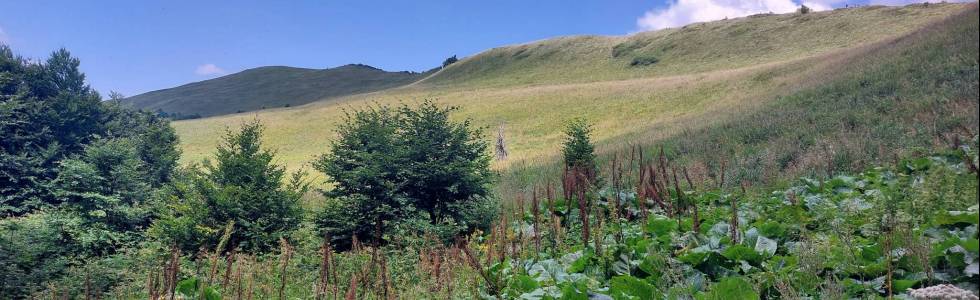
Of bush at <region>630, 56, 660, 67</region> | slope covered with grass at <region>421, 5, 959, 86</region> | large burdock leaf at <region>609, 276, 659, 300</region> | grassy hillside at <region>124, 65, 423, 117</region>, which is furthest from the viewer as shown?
grassy hillside at <region>124, 65, 423, 117</region>

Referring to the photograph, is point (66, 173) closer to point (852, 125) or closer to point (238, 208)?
point (238, 208)

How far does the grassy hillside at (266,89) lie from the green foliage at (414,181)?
73.3 meters

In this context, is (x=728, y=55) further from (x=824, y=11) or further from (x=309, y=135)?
(x=309, y=135)

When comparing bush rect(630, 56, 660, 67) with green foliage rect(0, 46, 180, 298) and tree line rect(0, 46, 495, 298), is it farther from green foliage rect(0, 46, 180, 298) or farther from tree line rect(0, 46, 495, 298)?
tree line rect(0, 46, 495, 298)

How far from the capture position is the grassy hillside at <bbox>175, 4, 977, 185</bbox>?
15.4 metres

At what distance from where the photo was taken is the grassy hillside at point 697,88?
1539 cm

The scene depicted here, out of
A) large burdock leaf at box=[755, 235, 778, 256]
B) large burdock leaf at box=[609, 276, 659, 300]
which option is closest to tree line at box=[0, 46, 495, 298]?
large burdock leaf at box=[609, 276, 659, 300]

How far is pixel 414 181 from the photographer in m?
10.2

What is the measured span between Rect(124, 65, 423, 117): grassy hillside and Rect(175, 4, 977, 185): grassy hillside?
18.6 meters

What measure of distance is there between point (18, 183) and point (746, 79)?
4189 centimetres

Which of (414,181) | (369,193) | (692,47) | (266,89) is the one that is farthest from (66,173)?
(266,89)

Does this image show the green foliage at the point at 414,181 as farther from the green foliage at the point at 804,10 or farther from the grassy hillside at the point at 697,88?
the green foliage at the point at 804,10

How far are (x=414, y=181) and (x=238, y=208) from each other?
11.4 feet

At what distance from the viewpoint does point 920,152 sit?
7234 millimetres
